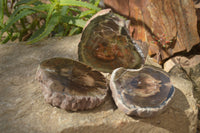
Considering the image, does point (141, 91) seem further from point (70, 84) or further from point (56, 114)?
point (56, 114)

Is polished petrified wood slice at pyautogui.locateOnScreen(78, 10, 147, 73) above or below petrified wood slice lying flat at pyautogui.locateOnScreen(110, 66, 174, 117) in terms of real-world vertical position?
above

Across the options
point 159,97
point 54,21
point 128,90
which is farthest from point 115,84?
point 54,21

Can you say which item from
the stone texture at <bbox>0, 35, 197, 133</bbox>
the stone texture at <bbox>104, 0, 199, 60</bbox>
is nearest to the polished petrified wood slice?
the stone texture at <bbox>0, 35, 197, 133</bbox>

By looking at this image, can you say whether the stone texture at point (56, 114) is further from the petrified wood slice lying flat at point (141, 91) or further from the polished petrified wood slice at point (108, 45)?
the polished petrified wood slice at point (108, 45)

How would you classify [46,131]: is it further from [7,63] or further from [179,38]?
[179,38]

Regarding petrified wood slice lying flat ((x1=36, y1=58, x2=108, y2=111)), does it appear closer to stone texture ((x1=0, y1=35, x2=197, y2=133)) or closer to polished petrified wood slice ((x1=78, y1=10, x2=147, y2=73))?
stone texture ((x1=0, y1=35, x2=197, y2=133))

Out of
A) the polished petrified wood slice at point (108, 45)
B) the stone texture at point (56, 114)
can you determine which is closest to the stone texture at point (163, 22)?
the stone texture at point (56, 114)

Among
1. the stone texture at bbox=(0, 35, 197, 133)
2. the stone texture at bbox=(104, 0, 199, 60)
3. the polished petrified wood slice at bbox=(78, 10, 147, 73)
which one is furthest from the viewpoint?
the stone texture at bbox=(104, 0, 199, 60)

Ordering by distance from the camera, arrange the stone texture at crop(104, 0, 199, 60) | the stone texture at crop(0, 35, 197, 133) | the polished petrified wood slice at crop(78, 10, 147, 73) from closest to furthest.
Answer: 1. the stone texture at crop(0, 35, 197, 133)
2. the polished petrified wood slice at crop(78, 10, 147, 73)
3. the stone texture at crop(104, 0, 199, 60)
